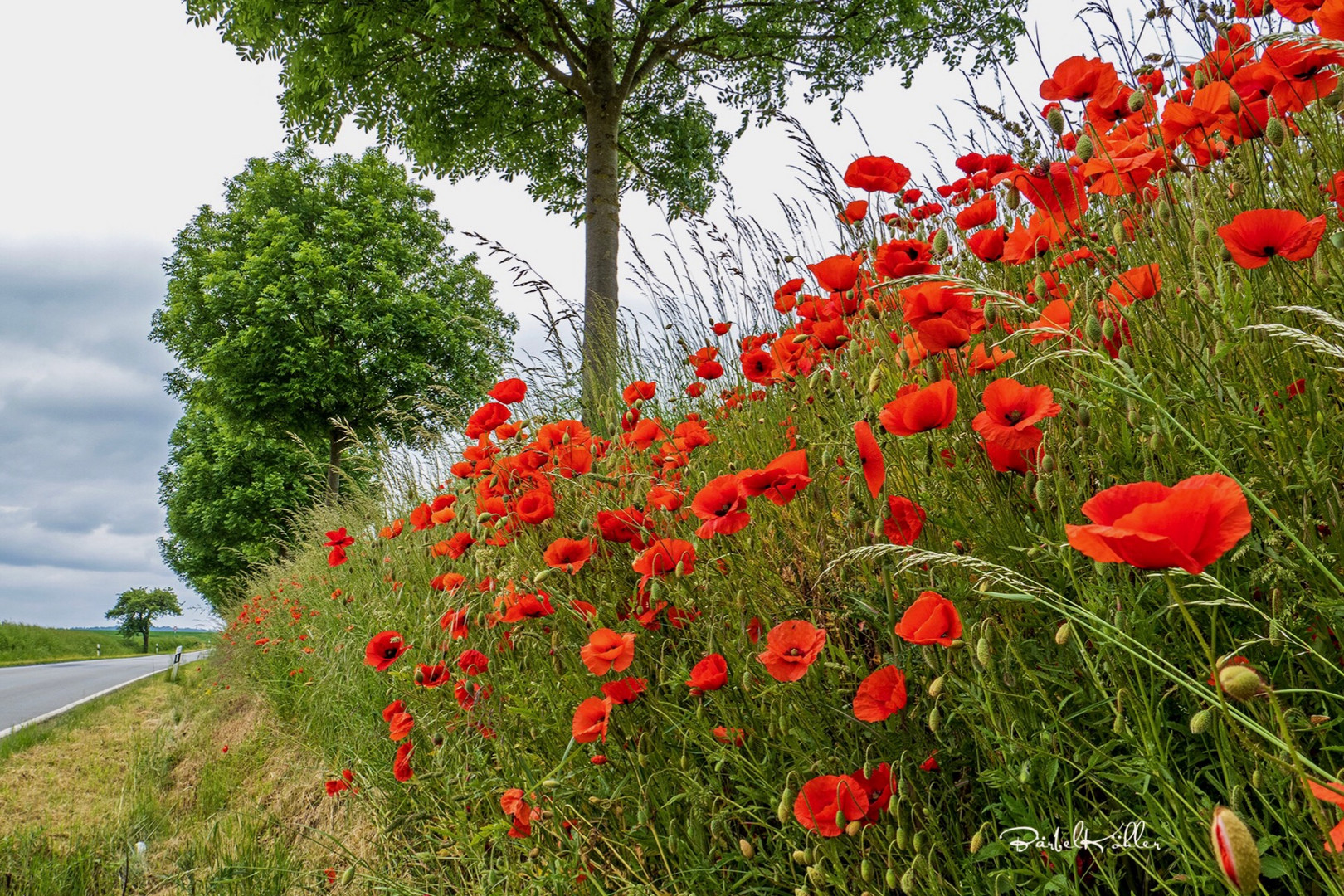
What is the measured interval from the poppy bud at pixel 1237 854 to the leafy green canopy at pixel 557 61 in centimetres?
703

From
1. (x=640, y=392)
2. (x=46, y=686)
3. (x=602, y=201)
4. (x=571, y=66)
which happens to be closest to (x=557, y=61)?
(x=571, y=66)

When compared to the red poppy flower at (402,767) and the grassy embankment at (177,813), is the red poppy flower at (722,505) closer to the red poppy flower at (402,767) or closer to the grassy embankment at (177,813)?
the red poppy flower at (402,767)

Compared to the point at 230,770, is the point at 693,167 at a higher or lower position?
higher

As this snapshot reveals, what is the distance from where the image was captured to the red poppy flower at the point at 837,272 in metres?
1.78

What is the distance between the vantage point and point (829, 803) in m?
1.20

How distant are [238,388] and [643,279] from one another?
A: 12.0m

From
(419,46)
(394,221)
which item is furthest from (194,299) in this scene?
(419,46)

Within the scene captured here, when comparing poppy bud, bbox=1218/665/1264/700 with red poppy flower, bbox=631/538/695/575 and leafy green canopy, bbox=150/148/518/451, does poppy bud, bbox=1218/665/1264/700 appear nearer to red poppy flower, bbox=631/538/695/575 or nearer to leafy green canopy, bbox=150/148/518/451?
red poppy flower, bbox=631/538/695/575

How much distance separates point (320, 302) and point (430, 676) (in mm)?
13442

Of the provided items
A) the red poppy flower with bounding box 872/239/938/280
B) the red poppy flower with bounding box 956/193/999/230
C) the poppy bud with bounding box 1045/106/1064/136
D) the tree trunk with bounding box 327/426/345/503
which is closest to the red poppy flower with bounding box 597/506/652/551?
the red poppy flower with bounding box 872/239/938/280

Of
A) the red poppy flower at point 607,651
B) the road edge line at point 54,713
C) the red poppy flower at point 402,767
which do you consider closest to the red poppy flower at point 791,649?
the red poppy flower at point 607,651

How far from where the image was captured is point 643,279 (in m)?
4.11

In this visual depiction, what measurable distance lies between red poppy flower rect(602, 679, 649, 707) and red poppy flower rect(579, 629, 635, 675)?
45mm

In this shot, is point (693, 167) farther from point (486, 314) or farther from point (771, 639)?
point (771, 639)
